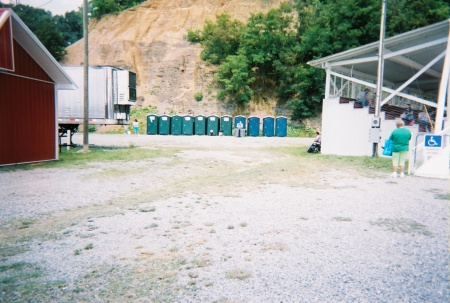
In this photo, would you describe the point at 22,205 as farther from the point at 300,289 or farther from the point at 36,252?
the point at 300,289

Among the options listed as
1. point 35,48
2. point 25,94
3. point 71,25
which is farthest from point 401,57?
point 71,25

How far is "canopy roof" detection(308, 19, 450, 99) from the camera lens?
1504 cm

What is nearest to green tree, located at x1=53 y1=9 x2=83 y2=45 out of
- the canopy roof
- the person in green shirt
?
the canopy roof

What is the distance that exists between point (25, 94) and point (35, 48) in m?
1.67

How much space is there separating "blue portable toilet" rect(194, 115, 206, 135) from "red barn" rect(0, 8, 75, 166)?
61.9 ft

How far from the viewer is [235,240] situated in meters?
4.77

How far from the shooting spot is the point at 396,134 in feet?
34.4

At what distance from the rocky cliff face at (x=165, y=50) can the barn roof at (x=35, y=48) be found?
26701mm

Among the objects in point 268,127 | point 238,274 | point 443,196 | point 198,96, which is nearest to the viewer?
point 238,274

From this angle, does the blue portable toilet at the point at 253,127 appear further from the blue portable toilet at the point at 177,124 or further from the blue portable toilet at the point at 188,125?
the blue portable toilet at the point at 177,124

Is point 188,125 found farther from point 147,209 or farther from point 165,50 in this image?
point 147,209

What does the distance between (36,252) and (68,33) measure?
77.5 m

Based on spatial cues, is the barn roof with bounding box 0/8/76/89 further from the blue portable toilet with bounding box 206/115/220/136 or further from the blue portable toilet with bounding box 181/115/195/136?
the blue portable toilet with bounding box 206/115/220/136

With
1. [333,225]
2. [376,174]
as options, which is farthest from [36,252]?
[376,174]
